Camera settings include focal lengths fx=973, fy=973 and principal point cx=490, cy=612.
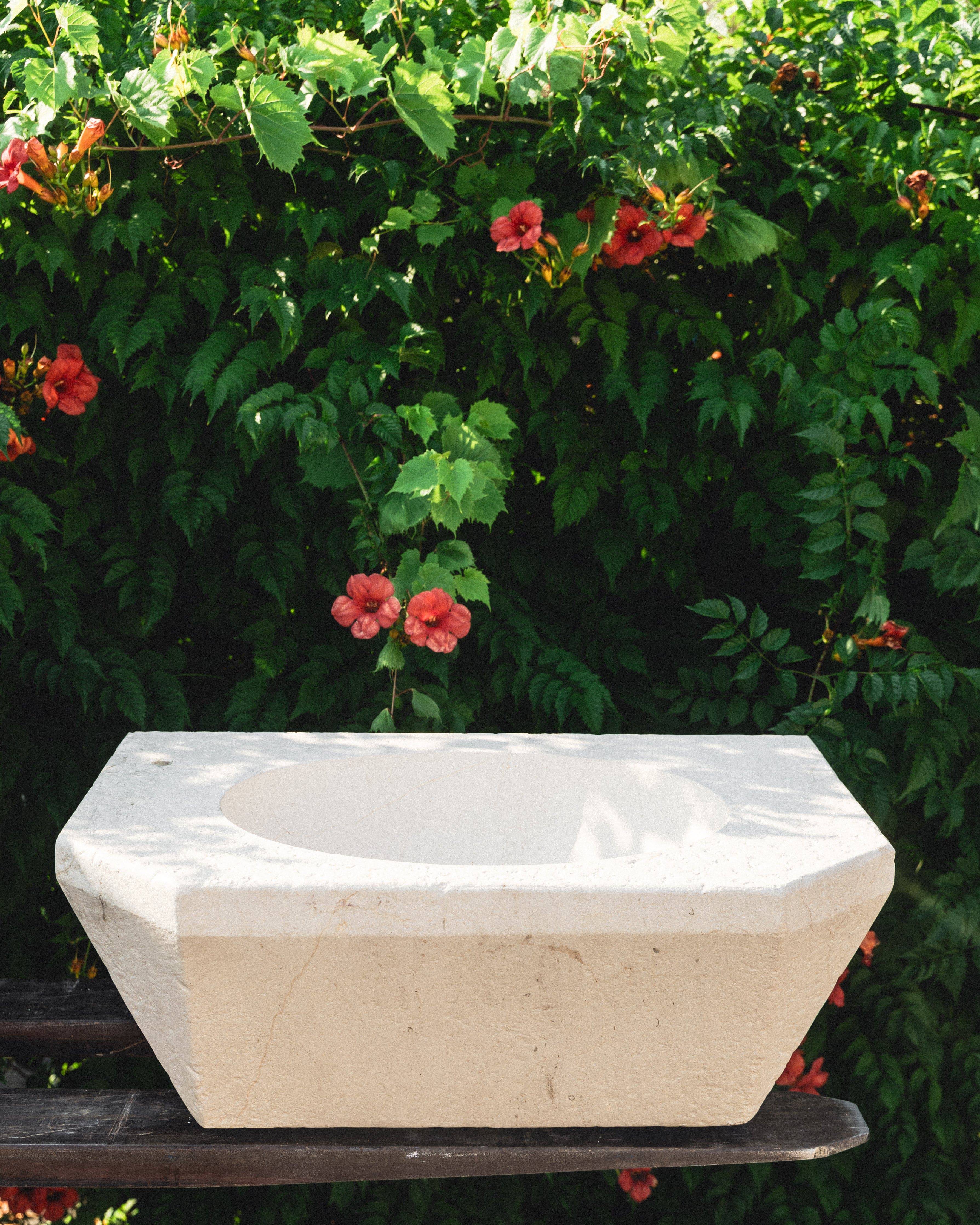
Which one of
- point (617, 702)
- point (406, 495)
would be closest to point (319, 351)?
point (406, 495)

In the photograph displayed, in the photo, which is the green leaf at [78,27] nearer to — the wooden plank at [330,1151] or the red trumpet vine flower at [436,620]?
the red trumpet vine flower at [436,620]

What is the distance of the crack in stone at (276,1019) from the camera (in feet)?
3.40

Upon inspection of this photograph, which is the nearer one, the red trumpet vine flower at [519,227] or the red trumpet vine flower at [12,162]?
the red trumpet vine flower at [12,162]

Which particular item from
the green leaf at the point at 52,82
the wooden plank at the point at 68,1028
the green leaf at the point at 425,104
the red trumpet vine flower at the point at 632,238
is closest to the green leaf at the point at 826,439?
the red trumpet vine flower at the point at 632,238

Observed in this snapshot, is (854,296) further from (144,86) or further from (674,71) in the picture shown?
(144,86)

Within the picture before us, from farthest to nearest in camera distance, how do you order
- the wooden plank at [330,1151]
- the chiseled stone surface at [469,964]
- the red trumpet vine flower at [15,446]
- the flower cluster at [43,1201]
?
the flower cluster at [43,1201], the red trumpet vine flower at [15,446], the wooden plank at [330,1151], the chiseled stone surface at [469,964]

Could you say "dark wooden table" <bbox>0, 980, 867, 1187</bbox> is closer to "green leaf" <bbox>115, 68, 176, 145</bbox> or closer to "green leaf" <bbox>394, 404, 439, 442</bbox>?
"green leaf" <bbox>394, 404, 439, 442</bbox>

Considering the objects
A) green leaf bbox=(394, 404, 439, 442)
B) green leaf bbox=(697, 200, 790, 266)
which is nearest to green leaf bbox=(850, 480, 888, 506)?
green leaf bbox=(697, 200, 790, 266)

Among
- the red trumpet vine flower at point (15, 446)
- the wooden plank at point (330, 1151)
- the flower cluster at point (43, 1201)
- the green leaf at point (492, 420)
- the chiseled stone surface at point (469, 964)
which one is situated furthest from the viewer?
the flower cluster at point (43, 1201)

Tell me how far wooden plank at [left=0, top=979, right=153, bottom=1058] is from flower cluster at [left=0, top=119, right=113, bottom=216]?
1278mm

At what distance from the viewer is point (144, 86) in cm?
152

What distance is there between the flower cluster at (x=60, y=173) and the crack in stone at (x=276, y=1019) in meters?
1.21

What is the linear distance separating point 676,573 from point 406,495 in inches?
23.2

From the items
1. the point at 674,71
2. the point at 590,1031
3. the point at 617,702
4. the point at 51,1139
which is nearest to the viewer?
the point at 590,1031
